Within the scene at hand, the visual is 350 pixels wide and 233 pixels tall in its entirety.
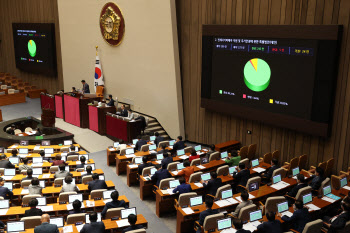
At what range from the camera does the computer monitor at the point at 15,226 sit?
255 inches

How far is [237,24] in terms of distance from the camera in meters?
11.8

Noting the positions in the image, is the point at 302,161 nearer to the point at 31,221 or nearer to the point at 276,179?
the point at 276,179

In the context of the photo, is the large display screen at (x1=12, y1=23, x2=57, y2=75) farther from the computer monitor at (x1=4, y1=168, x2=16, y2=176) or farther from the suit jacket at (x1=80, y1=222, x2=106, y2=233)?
the suit jacket at (x1=80, y1=222, x2=106, y2=233)

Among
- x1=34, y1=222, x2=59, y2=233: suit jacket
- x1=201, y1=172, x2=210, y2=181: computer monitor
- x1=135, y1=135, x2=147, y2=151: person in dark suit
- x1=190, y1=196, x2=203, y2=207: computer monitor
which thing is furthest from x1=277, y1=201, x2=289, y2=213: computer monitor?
x1=135, y1=135, x2=147, y2=151: person in dark suit

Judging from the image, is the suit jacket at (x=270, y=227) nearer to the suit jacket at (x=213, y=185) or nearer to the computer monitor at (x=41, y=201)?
the suit jacket at (x=213, y=185)

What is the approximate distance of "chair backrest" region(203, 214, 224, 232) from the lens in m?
6.61

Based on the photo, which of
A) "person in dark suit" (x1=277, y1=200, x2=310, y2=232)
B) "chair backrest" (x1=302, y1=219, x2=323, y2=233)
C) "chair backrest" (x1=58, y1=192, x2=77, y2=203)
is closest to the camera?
"chair backrest" (x1=302, y1=219, x2=323, y2=233)

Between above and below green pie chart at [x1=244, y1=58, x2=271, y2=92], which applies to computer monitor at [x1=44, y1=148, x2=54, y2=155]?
below

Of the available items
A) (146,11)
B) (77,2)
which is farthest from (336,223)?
(77,2)

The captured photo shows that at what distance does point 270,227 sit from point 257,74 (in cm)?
593

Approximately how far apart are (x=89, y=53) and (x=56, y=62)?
11.9 feet

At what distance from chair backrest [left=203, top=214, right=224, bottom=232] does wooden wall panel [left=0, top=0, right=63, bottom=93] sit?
52.0 feet

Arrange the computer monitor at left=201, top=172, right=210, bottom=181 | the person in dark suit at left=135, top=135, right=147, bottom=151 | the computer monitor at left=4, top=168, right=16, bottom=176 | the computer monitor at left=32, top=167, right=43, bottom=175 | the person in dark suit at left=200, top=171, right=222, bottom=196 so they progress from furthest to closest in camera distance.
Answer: the person in dark suit at left=135, top=135, right=147, bottom=151 < the computer monitor at left=32, top=167, right=43, bottom=175 < the computer monitor at left=4, top=168, right=16, bottom=176 < the computer monitor at left=201, top=172, right=210, bottom=181 < the person in dark suit at left=200, top=171, right=222, bottom=196

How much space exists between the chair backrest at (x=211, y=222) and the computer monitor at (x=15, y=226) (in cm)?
327
